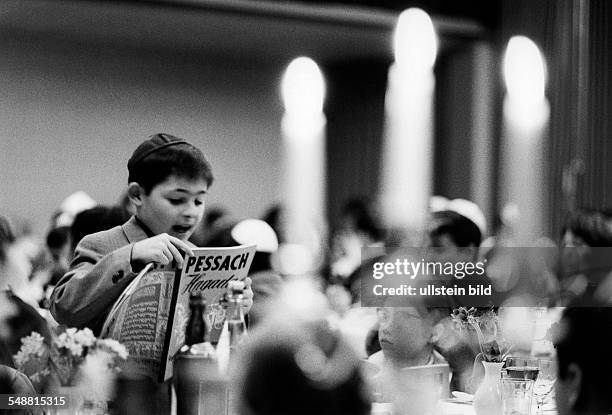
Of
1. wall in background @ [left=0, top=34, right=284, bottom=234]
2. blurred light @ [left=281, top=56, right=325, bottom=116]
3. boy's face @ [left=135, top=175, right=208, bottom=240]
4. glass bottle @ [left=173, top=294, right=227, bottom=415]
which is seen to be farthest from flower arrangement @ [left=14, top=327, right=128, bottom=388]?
wall in background @ [left=0, top=34, right=284, bottom=234]

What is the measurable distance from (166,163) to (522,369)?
828 millimetres

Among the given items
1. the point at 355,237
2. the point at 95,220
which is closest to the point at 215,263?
the point at 95,220

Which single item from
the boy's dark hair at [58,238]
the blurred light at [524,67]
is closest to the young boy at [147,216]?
the boy's dark hair at [58,238]

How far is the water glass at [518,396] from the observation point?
1.62 m

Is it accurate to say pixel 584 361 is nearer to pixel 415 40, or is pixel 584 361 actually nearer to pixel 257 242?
pixel 257 242

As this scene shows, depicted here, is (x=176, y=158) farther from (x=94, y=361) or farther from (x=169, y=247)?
(x=94, y=361)

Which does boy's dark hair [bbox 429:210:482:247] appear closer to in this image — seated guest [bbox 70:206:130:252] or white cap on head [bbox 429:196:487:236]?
white cap on head [bbox 429:196:487:236]

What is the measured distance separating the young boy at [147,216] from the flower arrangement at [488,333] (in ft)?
1.45

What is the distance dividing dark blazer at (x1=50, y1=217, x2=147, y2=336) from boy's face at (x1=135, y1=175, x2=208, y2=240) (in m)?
0.11

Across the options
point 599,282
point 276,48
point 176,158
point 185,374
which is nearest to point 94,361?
point 185,374

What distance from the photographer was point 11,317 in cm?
153

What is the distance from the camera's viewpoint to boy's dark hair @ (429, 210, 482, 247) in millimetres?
3285

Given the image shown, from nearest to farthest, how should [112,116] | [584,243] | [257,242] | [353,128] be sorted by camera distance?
1. [257,242]
2. [584,243]
3. [112,116]
4. [353,128]

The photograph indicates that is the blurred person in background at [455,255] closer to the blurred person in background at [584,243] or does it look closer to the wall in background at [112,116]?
the blurred person in background at [584,243]
